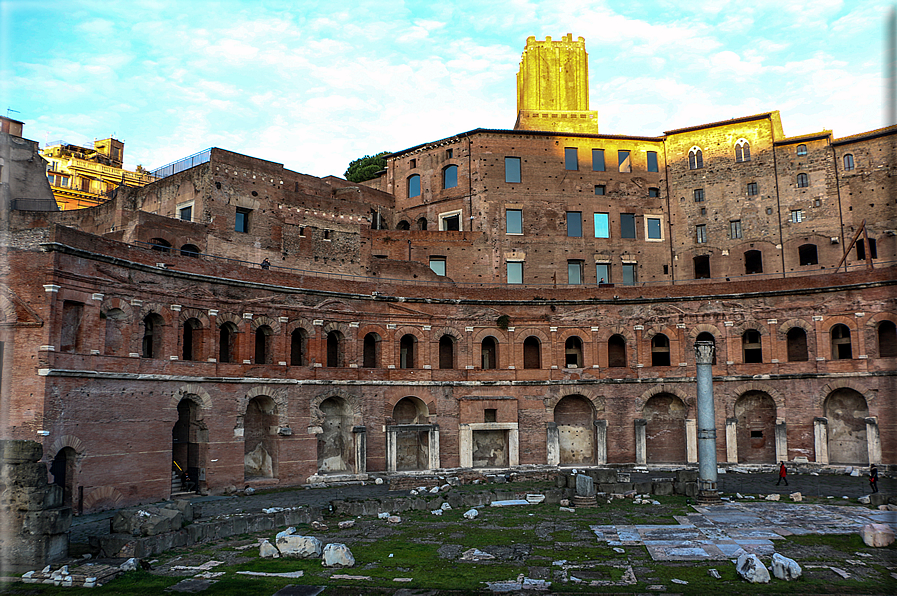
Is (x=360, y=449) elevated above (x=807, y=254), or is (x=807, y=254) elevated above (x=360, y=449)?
(x=807, y=254)

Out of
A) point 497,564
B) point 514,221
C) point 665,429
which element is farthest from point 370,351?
point 497,564

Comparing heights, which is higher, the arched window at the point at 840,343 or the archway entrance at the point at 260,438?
the arched window at the point at 840,343

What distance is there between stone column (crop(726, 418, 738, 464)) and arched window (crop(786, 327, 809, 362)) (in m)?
4.90

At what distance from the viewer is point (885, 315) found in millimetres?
32594

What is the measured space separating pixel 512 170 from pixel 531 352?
12182mm

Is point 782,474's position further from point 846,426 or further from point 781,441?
point 846,426

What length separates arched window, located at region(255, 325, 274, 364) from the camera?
31344 mm

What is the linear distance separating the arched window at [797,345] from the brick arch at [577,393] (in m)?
9.96

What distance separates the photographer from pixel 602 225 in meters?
43.8

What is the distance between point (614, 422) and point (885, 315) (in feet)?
44.8

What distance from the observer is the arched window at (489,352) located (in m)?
37.8

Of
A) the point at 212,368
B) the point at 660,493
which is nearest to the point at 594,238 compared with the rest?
the point at 660,493

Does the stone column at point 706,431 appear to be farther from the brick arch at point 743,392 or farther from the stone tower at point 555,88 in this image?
the stone tower at point 555,88

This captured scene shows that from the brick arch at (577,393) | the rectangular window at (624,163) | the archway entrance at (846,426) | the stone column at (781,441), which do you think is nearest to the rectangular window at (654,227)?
the rectangular window at (624,163)
